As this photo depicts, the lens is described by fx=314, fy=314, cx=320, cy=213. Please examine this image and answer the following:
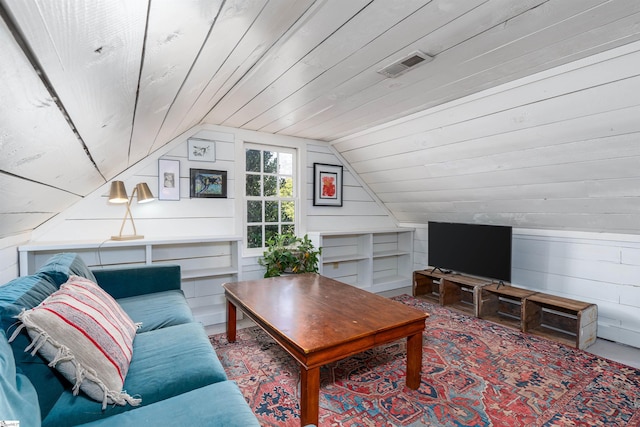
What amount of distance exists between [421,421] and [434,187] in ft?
7.88

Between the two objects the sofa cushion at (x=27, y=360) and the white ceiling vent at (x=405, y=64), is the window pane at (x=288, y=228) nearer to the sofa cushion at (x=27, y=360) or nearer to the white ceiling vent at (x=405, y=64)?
the white ceiling vent at (x=405, y=64)

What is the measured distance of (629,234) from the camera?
264 centimetres

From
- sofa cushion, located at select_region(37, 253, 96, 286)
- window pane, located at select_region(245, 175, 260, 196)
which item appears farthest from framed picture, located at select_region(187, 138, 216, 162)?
sofa cushion, located at select_region(37, 253, 96, 286)

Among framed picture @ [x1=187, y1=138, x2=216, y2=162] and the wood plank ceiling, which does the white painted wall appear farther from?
the wood plank ceiling

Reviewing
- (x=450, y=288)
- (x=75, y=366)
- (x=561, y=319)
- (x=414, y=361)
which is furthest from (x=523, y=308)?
(x=75, y=366)

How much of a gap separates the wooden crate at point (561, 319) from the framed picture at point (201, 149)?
11.0 feet

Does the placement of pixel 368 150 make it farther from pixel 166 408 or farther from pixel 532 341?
pixel 166 408

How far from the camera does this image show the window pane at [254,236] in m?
3.52

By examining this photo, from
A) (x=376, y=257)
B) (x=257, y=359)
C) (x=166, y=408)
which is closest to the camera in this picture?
(x=166, y=408)

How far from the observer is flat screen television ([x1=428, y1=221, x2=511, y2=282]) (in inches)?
124

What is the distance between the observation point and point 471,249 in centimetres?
344

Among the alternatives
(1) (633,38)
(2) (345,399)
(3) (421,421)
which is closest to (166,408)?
(2) (345,399)

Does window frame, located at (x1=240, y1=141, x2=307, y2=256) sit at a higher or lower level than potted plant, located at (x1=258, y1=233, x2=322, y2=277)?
higher

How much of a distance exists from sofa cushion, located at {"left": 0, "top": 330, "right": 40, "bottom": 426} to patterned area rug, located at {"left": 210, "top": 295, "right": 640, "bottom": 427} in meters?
1.14
